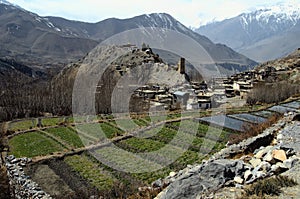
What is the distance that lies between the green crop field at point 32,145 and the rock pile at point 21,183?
256 cm

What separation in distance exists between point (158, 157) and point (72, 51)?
177 m

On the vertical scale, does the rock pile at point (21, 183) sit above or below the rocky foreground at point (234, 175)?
below

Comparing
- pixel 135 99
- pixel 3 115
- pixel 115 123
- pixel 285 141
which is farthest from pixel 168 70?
pixel 285 141

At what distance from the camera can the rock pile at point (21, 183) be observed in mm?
10093

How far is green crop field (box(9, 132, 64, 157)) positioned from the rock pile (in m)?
2.56

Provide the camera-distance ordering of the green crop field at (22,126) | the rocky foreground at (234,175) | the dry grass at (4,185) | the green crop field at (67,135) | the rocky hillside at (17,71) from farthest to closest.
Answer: the rocky hillside at (17,71) < the green crop field at (22,126) < the green crop field at (67,135) < the dry grass at (4,185) < the rocky foreground at (234,175)

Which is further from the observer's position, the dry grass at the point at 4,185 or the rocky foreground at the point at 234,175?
the dry grass at the point at 4,185

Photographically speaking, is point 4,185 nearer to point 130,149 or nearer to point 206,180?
point 130,149

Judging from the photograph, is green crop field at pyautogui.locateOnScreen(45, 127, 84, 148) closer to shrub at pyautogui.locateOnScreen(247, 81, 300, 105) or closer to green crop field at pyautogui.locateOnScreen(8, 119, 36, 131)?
green crop field at pyautogui.locateOnScreen(8, 119, 36, 131)

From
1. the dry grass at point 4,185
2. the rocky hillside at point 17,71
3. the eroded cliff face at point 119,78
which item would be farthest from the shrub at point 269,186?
the rocky hillside at point 17,71

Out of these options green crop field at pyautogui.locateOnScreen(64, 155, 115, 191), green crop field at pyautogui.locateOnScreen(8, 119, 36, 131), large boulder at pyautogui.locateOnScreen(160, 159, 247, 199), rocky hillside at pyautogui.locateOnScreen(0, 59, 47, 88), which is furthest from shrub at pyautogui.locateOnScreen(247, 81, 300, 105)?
rocky hillside at pyautogui.locateOnScreen(0, 59, 47, 88)

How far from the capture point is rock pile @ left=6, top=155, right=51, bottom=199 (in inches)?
397

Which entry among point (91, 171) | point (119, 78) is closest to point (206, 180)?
point (91, 171)

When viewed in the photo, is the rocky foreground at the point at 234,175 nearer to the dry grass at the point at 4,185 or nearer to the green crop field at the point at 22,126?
the dry grass at the point at 4,185
